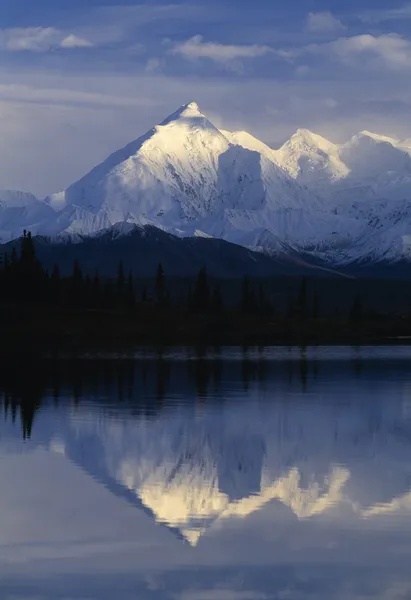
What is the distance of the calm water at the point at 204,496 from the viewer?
27.1m

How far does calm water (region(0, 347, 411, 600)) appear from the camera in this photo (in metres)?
27.1

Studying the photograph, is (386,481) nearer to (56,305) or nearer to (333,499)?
(333,499)

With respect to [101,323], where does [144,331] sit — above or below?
below

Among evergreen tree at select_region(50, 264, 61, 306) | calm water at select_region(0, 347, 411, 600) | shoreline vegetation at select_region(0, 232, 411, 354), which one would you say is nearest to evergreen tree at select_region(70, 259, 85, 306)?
shoreline vegetation at select_region(0, 232, 411, 354)

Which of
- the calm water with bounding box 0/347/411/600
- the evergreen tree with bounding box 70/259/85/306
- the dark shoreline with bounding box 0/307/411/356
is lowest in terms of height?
the dark shoreline with bounding box 0/307/411/356

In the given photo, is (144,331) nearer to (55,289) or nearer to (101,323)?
(101,323)

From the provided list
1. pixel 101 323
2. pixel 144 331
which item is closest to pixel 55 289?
pixel 101 323

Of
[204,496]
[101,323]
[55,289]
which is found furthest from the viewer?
[55,289]

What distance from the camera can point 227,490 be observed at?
37031 mm

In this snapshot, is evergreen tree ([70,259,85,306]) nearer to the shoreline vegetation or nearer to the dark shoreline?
the shoreline vegetation

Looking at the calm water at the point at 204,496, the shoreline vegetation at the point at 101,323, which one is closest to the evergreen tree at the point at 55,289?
the shoreline vegetation at the point at 101,323

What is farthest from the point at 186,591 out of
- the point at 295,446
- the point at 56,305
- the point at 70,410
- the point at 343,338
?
the point at 343,338

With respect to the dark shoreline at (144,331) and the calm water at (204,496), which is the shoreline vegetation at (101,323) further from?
the calm water at (204,496)

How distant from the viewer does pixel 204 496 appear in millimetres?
35938
